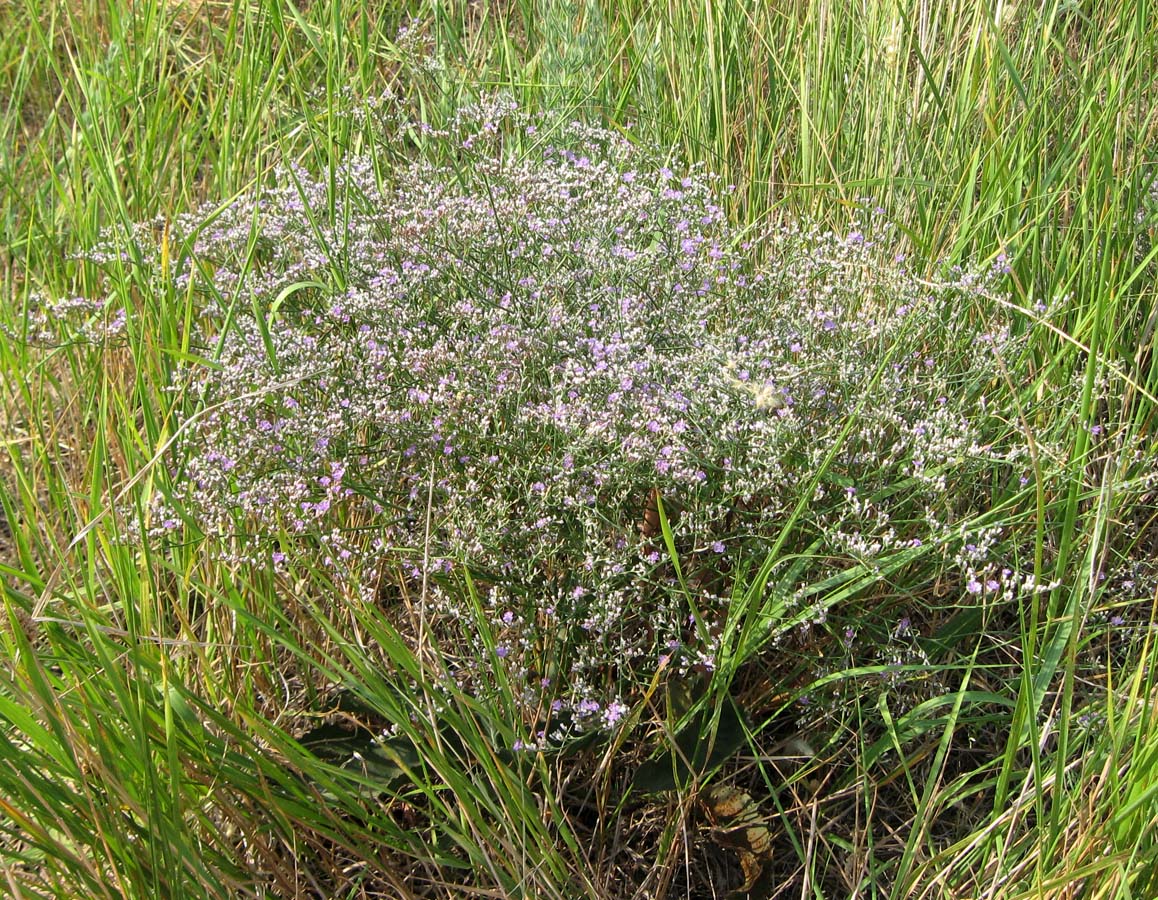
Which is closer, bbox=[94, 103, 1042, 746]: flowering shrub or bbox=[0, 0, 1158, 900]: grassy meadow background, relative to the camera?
bbox=[0, 0, 1158, 900]: grassy meadow background

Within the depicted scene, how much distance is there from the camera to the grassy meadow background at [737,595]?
5.99ft

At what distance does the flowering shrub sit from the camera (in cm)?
207

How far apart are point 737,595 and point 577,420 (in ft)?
1.34

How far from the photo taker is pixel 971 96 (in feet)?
9.25

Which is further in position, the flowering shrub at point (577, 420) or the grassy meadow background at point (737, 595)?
the flowering shrub at point (577, 420)

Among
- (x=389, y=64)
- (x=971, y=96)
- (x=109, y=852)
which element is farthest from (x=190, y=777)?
(x=389, y=64)

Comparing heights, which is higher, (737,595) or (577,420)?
(577,420)

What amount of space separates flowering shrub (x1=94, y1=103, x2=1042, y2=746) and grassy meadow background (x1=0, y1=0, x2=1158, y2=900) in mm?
105

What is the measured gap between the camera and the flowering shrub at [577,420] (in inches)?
81.4

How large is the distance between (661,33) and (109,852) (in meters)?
2.43

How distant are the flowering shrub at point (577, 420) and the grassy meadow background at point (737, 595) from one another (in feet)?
0.34

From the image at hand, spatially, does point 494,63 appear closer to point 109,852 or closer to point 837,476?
point 837,476

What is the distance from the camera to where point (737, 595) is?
6.77 ft

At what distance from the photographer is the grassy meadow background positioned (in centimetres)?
183
